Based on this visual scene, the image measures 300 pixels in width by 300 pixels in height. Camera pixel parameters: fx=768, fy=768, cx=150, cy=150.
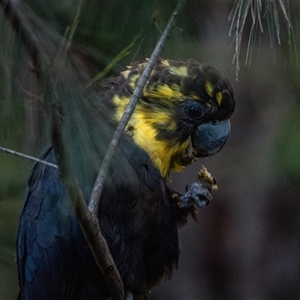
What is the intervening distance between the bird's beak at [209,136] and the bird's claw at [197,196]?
0.34 ft

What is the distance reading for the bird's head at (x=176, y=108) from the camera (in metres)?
1.96

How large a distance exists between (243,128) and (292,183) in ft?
1.04

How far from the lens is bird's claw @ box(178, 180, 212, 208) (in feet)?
6.39

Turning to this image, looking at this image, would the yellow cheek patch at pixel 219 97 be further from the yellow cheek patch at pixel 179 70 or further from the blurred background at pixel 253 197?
the blurred background at pixel 253 197

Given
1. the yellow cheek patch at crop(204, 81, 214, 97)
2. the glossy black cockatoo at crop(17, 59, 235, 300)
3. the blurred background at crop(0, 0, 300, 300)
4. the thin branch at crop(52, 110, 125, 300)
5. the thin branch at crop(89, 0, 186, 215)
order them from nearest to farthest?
the thin branch at crop(52, 110, 125, 300) → the thin branch at crop(89, 0, 186, 215) → the glossy black cockatoo at crop(17, 59, 235, 300) → the yellow cheek patch at crop(204, 81, 214, 97) → the blurred background at crop(0, 0, 300, 300)

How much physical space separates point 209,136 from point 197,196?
17cm

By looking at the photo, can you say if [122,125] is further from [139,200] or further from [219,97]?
[219,97]

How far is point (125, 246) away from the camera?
1875 millimetres

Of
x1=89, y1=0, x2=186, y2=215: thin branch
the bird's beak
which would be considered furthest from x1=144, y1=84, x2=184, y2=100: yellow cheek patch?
x1=89, y1=0, x2=186, y2=215: thin branch

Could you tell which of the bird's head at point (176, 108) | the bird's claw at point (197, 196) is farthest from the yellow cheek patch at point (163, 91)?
the bird's claw at point (197, 196)

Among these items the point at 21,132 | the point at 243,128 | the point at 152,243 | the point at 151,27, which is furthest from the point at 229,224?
the point at 21,132

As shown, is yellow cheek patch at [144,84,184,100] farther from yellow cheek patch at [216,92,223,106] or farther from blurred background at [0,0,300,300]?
blurred background at [0,0,300,300]

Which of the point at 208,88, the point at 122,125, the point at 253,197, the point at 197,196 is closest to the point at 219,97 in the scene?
the point at 208,88

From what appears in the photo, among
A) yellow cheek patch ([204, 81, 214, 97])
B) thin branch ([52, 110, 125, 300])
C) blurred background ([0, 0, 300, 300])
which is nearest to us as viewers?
thin branch ([52, 110, 125, 300])
